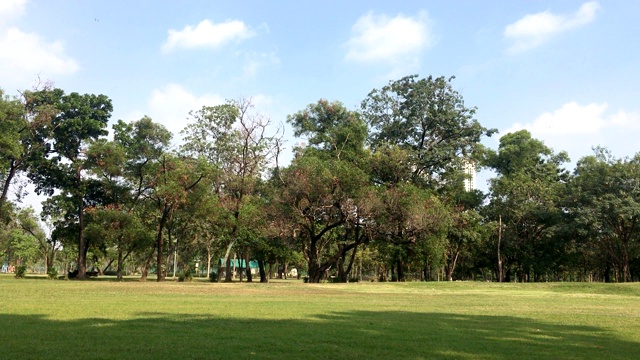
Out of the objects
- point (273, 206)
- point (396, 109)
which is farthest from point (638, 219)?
point (273, 206)

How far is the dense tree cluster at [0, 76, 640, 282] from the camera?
43.8 meters

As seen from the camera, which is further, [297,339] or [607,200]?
[607,200]

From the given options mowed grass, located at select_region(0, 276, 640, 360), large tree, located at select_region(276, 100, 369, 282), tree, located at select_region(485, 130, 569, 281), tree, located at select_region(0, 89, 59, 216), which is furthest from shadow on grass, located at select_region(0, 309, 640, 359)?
tree, located at select_region(485, 130, 569, 281)

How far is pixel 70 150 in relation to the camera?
51656 millimetres

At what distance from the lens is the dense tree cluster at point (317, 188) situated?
4381 centimetres

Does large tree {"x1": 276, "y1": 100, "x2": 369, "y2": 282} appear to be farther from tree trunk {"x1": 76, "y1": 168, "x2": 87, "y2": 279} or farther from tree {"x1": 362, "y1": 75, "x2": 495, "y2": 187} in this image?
tree trunk {"x1": 76, "y1": 168, "x2": 87, "y2": 279}

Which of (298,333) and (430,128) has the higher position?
(430,128)

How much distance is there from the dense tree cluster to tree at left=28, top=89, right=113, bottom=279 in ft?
0.46

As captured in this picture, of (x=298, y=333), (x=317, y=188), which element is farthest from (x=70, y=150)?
(x=298, y=333)

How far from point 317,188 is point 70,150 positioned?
86.8ft

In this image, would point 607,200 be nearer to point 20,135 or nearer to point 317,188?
point 317,188

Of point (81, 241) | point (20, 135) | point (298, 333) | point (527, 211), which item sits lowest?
point (298, 333)

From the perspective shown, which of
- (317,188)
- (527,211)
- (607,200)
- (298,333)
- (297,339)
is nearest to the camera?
(297,339)

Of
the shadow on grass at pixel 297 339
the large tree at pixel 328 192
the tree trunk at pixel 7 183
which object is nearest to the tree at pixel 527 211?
the large tree at pixel 328 192
